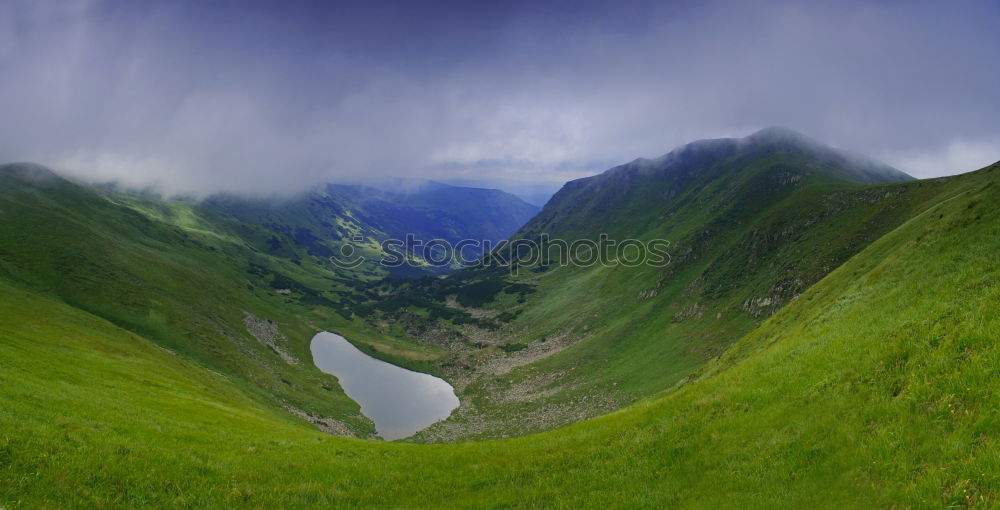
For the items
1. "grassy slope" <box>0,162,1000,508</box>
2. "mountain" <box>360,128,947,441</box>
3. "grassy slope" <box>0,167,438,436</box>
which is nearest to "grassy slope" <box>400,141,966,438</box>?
"mountain" <box>360,128,947,441</box>

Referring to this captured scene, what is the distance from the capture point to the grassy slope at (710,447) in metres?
12.0

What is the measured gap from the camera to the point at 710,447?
57.4ft

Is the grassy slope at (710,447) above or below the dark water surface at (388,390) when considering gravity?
above

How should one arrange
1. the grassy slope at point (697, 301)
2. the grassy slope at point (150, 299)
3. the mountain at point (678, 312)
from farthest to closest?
the grassy slope at point (150, 299) → the mountain at point (678, 312) → the grassy slope at point (697, 301)

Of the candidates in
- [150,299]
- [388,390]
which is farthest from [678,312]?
[150,299]

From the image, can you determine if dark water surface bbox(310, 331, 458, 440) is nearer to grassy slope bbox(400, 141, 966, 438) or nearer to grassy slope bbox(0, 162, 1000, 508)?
grassy slope bbox(400, 141, 966, 438)

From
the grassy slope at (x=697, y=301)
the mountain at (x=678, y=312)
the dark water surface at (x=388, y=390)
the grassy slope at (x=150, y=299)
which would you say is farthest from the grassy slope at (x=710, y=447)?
the dark water surface at (x=388, y=390)

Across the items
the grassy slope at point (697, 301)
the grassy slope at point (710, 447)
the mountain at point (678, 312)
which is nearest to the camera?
the grassy slope at point (710, 447)

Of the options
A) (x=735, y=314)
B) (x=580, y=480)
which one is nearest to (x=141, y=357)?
(x=580, y=480)

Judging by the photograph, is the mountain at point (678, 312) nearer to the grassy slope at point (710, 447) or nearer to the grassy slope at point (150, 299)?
the grassy slope at point (150, 299)

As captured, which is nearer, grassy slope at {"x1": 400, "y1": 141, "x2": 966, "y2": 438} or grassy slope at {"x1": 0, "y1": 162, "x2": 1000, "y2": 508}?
grassy slope at {"x1": 0, "y1": 162, "x2": 1000, "y2": 508}

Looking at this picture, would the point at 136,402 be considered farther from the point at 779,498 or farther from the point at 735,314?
the point at 735,314

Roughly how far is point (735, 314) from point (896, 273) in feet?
232

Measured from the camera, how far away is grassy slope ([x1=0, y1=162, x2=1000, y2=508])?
12.0 metres
